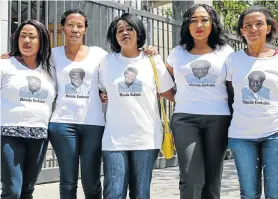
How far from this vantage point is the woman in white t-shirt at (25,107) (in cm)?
331

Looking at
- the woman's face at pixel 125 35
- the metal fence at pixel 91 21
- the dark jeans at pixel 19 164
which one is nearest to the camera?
the dark jeans at pixel 19 164

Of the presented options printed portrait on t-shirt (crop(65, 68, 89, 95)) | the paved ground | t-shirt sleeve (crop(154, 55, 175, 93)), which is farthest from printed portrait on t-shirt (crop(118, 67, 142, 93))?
the paved ground

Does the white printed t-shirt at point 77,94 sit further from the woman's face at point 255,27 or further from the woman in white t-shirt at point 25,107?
the woman's face at point 255,27

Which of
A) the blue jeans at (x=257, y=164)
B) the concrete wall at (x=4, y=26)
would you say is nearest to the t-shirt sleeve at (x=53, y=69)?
the blue jeans at (x=257, y=164)

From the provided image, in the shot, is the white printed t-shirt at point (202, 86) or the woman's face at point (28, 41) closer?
the white printed t-shirt at point (202, 86)

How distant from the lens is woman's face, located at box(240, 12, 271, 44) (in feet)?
10.8

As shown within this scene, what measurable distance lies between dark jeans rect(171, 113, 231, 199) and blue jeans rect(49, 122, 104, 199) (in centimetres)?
67

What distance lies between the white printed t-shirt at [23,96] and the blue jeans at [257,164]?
1.53 m

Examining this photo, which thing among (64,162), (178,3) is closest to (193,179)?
(64,162)

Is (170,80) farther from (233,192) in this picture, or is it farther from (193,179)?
(233,192)

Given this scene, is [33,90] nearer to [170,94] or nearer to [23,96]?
[23,96]

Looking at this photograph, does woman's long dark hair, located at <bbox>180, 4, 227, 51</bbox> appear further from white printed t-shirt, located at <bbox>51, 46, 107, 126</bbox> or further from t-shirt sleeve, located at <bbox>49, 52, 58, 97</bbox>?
t-shirt sleeve, located at <bbox>49, 52, 58, 97</bbox>

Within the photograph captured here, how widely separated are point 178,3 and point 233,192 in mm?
4076

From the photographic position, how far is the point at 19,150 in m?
3.34
